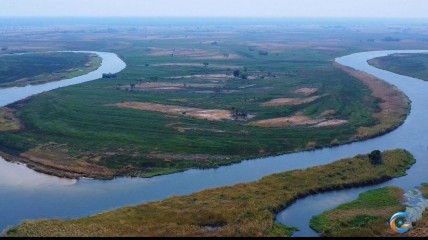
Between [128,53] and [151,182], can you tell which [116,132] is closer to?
[151,182]

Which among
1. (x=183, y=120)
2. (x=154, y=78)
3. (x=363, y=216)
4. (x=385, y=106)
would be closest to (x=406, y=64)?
(x=385, y=106)

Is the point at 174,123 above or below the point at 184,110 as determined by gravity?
below

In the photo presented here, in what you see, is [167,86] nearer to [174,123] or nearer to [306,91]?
[306,91]

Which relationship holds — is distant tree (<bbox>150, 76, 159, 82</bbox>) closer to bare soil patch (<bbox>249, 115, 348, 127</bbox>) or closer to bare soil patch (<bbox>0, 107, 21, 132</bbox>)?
bare soil patch (<bbox>0, 107, 21, 132</bbox>)

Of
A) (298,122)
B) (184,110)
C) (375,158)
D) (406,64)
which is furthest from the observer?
(406,64)

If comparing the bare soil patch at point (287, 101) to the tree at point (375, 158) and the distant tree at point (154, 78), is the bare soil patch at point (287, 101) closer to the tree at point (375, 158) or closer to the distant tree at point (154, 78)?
the tree at point (375, 158)

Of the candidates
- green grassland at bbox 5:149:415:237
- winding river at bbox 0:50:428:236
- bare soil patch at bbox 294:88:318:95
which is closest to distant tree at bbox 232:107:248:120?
winding river at bbox 0:50:428:236

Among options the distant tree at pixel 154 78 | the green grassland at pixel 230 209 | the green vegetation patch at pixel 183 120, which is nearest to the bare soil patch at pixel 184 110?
the green vegetation patch at pixel 183 120
